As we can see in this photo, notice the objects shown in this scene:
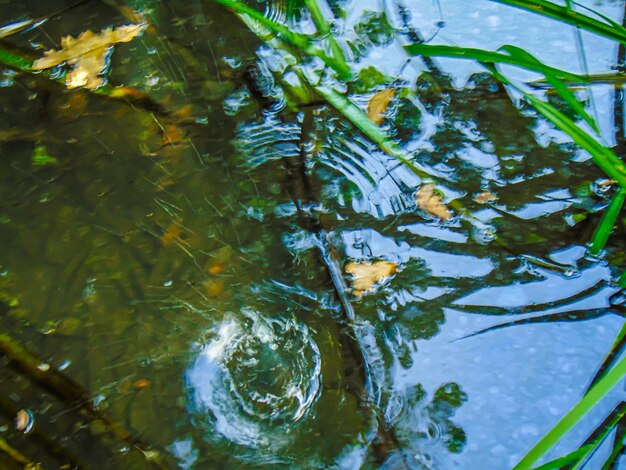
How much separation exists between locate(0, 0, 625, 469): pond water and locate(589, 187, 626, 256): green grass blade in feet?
0.11

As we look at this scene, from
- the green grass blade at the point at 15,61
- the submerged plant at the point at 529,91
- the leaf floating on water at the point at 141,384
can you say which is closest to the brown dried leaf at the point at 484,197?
the submerged plant at the point at 529,91

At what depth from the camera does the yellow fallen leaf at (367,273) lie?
1.70 metres

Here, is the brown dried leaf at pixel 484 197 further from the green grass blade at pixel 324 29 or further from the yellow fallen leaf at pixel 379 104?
the green grass blade at pixel 324 29

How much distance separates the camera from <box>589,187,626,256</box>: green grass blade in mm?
1662

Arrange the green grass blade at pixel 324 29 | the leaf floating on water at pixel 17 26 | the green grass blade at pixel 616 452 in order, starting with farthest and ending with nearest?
the leaf floating on water at pixel 17 26, the green grass blade at pixel 324 29, the green grass blade at pixel 616 452

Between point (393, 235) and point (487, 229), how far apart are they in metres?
0.28

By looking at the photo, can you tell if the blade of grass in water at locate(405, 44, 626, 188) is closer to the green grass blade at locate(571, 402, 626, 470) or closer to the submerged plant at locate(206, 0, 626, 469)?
the submerged plant at locate(206, 0, 626, 469)

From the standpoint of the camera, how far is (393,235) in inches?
70.0

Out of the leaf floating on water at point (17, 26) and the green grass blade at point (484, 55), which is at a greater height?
the leaf floating on water at point (17, 26)

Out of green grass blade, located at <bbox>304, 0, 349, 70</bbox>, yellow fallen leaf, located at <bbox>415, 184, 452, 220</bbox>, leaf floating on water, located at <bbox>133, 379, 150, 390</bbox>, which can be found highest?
green grass blade, located at <bbox>304, 0, 349, 70</bbox>

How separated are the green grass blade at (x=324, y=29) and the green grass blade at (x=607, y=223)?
Result: 95 centimetres

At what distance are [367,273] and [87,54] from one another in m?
1.33

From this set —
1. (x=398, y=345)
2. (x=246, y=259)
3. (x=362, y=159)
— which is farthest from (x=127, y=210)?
(x=398, y=345)

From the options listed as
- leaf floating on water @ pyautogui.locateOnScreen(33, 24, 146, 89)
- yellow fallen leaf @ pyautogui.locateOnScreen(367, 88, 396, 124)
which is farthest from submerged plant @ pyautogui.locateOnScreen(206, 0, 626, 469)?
leaf floating on water @ pyautogui.locateOnScreen(33, 24, 146, 89)
